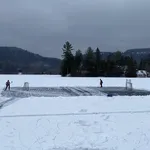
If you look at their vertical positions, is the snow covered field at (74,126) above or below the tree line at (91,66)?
below

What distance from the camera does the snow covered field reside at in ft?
35.3

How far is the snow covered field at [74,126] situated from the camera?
35.3 ft

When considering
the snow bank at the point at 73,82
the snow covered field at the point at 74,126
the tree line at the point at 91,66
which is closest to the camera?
the snow covered field at the point at 74,126

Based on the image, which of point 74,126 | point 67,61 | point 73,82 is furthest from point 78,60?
point 74,126

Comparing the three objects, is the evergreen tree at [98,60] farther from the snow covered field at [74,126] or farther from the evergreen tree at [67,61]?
A: the snow covered field at [74,126]

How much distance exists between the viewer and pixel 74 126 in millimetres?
12453

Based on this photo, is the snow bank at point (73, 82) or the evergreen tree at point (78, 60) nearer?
the snow bank at point (73, 82)

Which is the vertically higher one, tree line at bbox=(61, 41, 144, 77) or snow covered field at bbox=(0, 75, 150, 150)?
tree line at bbox=(61, 41, 144, 77)

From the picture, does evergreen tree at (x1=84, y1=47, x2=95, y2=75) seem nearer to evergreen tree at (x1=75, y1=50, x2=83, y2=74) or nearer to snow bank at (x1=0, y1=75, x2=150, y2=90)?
evergreen tree at (x1=75, y1=50, x2=83, y2=74)

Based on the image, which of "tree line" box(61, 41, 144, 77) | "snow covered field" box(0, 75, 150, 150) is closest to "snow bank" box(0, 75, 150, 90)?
"snow covered field" box(0, 75, 150, 150)

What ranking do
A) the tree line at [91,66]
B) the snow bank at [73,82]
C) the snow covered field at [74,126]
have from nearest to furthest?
1. the snow covered field at [74,126]
2. the snow bank at [73,82]
3. the tree line at [91,66]

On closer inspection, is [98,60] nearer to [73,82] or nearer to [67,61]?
[67,61]

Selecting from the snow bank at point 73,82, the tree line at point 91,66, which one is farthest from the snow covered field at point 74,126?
the tree line at point 91,66

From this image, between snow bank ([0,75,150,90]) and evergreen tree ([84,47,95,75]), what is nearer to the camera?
snow bank ([0,75,150,90])
